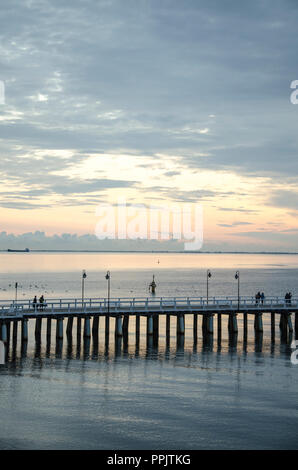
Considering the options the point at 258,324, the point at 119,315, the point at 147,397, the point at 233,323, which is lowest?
the point at 147,397

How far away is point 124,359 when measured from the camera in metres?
43.3

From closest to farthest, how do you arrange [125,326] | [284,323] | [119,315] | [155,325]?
[119,315] < [125,326] < [155,325] < [284,323]

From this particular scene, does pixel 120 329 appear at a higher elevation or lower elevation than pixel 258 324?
lower

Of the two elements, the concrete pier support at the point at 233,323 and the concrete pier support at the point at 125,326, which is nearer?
the concrete pier support at the point at 125,326

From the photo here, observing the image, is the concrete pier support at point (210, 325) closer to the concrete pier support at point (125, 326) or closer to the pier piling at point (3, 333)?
the concrete pier support at point (125, 326)

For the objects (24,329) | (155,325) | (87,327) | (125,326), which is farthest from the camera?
(155,325)

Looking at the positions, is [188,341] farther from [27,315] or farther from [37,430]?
[37,430]

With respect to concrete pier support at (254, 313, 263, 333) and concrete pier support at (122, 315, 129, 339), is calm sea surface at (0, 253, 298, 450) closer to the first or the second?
concrete pier support at (122, 315, 129, 339)

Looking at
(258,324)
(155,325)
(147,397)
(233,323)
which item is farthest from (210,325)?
(147,397)

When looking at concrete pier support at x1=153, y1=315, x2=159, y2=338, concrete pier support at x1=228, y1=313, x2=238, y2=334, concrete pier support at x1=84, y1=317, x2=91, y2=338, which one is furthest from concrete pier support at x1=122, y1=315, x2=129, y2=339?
concrete pier support at x1=228, y1=313, x2=238, y2=334

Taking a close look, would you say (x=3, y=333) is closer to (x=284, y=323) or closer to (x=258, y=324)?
(x=258, y=324)

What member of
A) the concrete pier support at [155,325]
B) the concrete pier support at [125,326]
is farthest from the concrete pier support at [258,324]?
the concrete pier support at [125,326]

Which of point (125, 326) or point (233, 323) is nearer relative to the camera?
point (125, 326)
